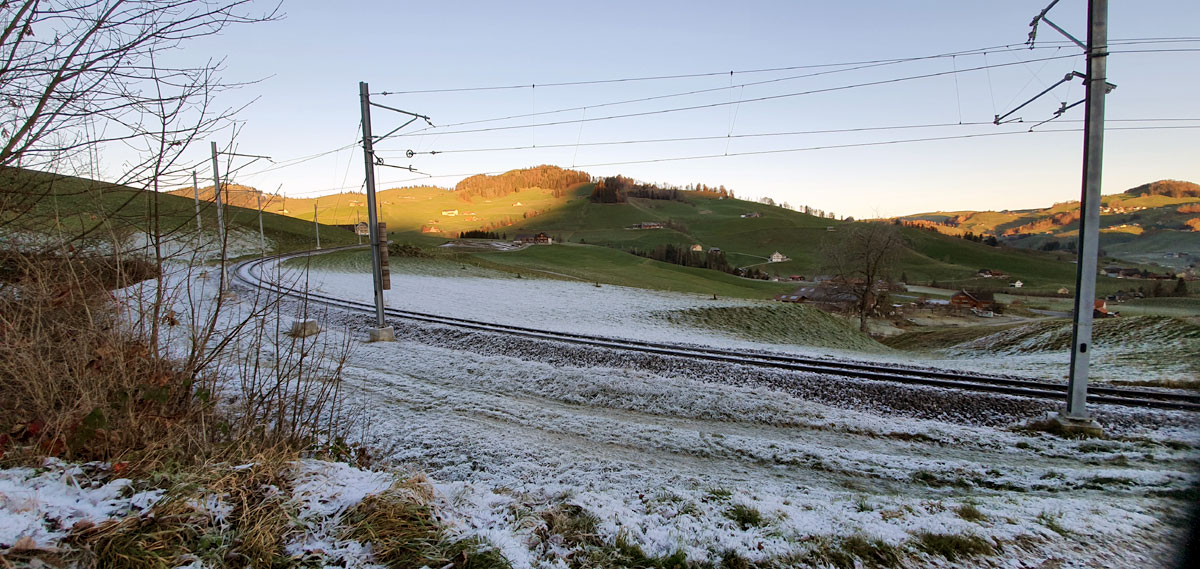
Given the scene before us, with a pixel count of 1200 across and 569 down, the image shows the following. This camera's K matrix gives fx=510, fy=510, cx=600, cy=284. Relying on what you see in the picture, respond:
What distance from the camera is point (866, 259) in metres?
37.2

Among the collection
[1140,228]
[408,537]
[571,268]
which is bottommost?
[571,268]

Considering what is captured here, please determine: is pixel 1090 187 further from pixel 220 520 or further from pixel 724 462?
pixel 220 520

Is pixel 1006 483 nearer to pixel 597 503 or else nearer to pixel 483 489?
pixel 597 503

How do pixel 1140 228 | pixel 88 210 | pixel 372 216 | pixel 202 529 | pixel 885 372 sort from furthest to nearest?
pixel 1140 228
pixel 372 216
pixel 885 372
pixel 88 210
pixel 202 529

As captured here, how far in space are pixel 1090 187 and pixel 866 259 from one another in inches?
1173

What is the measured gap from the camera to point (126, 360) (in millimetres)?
4668

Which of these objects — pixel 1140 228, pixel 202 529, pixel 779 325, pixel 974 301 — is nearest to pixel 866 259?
pixel 779 325

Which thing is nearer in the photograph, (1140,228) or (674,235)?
(1140,228)

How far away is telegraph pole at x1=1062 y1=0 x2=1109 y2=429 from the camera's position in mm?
9289

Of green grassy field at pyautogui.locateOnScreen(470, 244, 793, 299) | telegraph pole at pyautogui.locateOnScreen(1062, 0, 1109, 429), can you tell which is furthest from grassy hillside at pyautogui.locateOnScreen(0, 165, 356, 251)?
green grassy field at pyautogui.locateOnScreen(470, 244, 793, 299)

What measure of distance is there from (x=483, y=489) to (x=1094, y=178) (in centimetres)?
1173

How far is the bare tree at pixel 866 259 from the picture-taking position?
1436 inches

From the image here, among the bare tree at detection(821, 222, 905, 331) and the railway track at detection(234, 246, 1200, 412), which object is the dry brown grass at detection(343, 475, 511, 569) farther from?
the bare tree at detection(821, 222, 905, 331)

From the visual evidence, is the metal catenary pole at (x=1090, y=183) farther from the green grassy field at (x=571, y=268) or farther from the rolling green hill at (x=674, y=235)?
the rolling green hill at (x=674, y=235)
